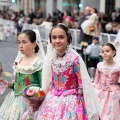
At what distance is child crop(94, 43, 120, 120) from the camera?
24.8ft

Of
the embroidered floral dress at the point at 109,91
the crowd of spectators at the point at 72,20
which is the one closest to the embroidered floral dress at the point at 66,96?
the embroidered floral dress at the point at 109,91

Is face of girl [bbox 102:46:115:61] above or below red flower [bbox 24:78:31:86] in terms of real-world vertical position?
above

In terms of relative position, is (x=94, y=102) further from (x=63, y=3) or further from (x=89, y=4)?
(x=63, y=3)

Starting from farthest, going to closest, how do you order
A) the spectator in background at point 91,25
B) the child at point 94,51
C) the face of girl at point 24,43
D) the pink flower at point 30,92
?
the spectator in background at point 91,25 < the child at point 94,51 < the face of girl at point 24,43 < the pink flower at point 30,92

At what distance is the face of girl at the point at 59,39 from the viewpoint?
5258 millimetres

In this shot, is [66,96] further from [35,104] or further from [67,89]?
[35,104]

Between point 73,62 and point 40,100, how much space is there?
1.76 ft

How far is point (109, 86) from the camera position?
762 centimetres

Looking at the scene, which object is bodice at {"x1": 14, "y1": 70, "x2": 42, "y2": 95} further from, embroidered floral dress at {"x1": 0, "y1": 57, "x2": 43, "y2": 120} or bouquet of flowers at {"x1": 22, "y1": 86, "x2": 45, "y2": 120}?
bouquet of flowers at {"x1": 22, "y1": 86, "x2": 45, "y2": 120}

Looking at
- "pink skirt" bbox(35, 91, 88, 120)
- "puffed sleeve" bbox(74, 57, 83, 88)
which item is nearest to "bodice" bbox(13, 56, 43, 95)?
"pink skirt" bbox(35, 91, 88, 120)

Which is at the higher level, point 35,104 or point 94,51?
point 35,104

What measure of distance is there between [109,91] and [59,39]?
8.50ft

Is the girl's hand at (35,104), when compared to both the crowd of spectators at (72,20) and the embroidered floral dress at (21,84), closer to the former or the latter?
the embroidered floral dress at (21,84)

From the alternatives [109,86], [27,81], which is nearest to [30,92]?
[27,81]
